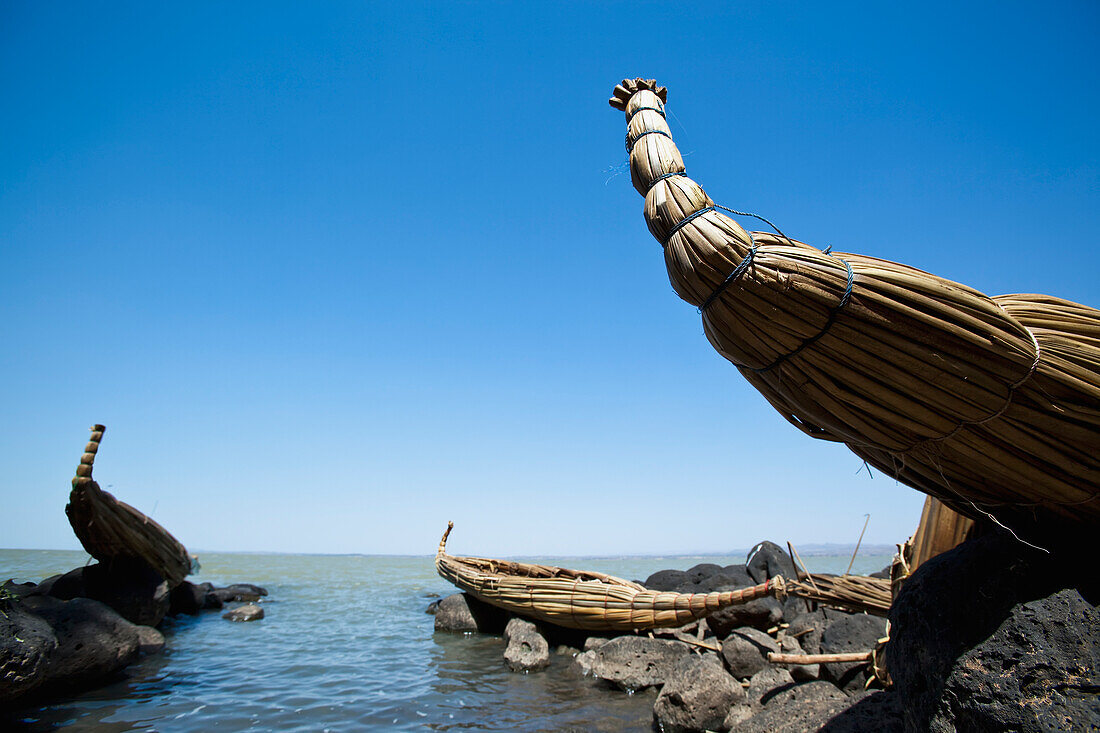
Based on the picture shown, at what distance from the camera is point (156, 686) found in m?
8.05

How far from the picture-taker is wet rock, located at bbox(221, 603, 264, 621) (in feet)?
47.4

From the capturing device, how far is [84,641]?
7.89 metres

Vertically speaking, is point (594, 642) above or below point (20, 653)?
below

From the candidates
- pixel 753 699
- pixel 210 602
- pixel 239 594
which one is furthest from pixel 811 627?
pixel 239 594

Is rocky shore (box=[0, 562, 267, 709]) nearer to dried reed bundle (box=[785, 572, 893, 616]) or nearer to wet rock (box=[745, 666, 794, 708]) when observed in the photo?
wet rock (box=[745, 666, 794, 708])

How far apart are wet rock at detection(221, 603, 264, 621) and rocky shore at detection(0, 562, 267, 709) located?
0.03m

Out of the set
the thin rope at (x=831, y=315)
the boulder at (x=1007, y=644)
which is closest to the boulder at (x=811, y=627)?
the boulder at (x=1007, y=644)

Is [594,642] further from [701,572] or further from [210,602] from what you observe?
[210,602]

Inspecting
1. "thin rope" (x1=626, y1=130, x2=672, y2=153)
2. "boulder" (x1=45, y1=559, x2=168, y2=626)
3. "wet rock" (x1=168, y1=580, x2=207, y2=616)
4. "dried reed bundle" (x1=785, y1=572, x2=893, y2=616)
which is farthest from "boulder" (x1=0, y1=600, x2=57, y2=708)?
"wet rock" (x1=168, y1=580, x2=207, y2=616)

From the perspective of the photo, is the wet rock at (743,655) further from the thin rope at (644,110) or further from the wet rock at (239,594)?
the wet rock at (239,594)

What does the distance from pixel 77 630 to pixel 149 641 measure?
2.86 meters

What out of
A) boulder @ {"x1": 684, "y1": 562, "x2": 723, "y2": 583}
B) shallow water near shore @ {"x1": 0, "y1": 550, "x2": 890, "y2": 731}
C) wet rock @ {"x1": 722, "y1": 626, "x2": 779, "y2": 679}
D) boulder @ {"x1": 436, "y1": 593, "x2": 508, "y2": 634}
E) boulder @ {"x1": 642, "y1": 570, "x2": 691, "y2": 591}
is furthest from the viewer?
boulder @ {"x1": 684, "y1": 562, "x2": 723, "y2": 583}

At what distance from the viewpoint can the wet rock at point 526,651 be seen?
30.6ft

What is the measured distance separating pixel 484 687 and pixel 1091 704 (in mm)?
7847
